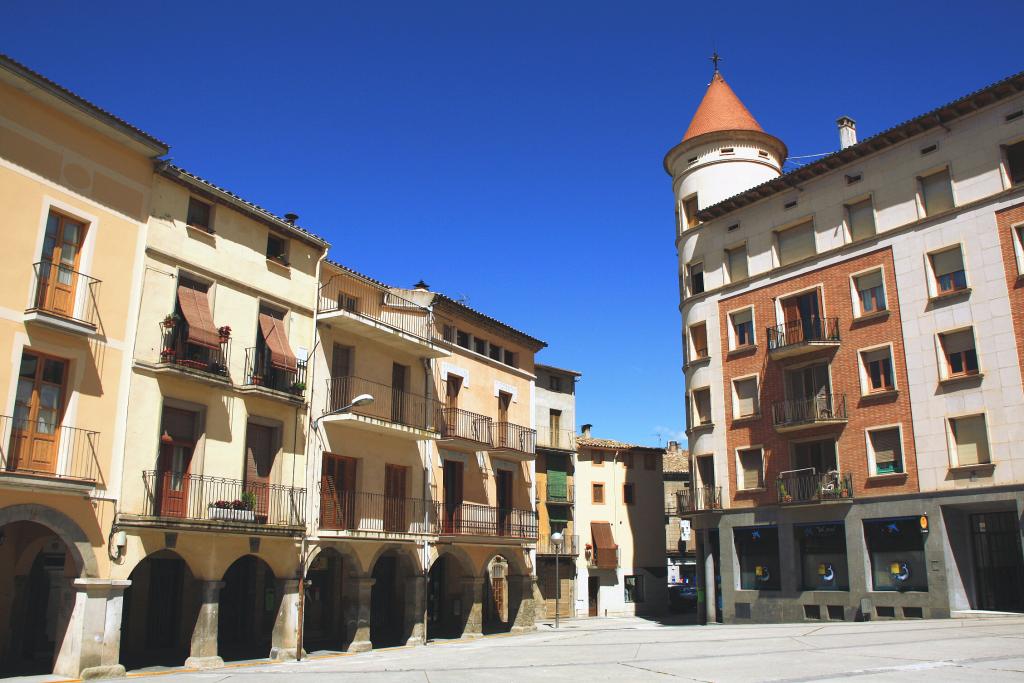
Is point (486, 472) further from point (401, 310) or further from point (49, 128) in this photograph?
point (49, 128)

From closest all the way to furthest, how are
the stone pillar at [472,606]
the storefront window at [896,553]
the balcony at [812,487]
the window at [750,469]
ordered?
the storefront window at [896,553] → the stone pillar at [472,606] → the balcony at [812,487] → the window at [750,469]

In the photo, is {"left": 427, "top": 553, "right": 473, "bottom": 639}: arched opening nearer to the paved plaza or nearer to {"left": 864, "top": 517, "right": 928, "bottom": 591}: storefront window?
the paved plaza

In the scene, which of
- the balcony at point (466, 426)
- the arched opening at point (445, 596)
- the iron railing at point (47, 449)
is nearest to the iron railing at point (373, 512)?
the balcony at point (466, 426)

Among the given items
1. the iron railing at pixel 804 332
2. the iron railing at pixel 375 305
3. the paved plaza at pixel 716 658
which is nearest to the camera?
the paved plaza at pixel 716 658

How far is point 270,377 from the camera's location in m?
23.6

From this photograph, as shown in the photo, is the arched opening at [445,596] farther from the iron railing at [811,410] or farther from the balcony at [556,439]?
the iron railing at [811,410]

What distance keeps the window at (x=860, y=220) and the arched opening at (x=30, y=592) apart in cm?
2751

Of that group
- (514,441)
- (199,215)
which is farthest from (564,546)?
(199,215)

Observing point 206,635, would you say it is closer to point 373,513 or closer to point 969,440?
point 373,513

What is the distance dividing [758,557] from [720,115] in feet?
64.5

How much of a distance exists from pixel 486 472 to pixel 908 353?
50.5 feet

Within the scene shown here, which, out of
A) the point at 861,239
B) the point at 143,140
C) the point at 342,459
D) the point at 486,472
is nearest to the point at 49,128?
the point at 143,140

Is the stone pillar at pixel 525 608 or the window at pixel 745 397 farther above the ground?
→ the window at pixel 745 397

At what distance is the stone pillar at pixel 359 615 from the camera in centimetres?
2478
